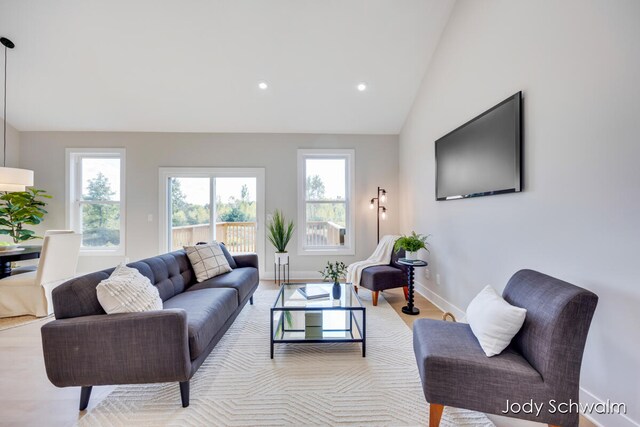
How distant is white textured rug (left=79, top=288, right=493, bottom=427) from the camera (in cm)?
155

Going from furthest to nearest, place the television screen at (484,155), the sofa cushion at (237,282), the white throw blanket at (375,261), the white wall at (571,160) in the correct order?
1. the white throw blanket at (375,261)
2. the sofa cushion at (237,282)
3. the television screen at (484,155)
4. the white wall at (571,160)

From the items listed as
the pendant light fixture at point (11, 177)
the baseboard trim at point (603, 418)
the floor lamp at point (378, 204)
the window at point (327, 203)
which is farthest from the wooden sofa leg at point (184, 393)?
the floor lamp at point (378, 204)

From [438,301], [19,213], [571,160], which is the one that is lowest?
Answer: [438,301]

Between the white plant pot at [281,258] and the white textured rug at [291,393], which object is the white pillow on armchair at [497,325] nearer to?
the white textured rug at [291,393]

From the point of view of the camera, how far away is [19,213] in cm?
405

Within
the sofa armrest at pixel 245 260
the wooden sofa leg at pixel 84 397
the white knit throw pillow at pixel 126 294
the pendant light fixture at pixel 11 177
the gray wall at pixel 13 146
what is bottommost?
the wooden sofa leg at pixel 84 397

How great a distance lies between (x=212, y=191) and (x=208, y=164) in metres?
0.46

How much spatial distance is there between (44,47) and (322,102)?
343 centimetres

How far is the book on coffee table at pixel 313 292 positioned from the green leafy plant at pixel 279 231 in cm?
157

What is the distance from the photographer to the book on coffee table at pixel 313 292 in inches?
101

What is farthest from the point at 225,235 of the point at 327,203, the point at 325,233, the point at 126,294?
the point at 126,294

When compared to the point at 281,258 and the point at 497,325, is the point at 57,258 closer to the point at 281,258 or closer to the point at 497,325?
the point at 281,258

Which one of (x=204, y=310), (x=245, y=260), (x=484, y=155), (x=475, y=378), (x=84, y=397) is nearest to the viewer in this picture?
(x=475, y=378)

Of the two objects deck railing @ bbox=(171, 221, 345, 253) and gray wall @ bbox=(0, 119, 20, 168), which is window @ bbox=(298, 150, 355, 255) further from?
gray wall @ bbox=(0, 119, 20, 168)
